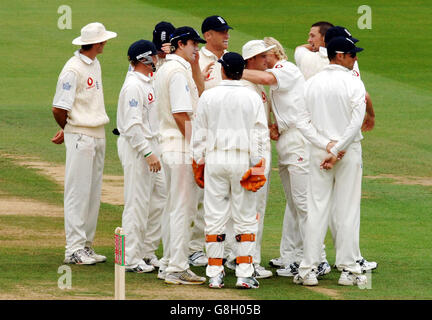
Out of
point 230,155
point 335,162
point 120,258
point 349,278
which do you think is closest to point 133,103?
point 230,155

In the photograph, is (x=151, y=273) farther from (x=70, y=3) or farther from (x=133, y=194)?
(x=70, y=3)

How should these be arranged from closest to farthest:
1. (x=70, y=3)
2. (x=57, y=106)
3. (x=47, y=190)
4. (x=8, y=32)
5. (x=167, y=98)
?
(x=167, y=98)
(x=57, y=106)
(x=47, y=190)
(x=8, y=32)
(x=70, y=3)

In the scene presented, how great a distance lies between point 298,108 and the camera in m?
10.8

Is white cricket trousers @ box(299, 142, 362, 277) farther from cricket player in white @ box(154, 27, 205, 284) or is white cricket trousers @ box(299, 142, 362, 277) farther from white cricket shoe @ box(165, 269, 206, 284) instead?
cricket player in white @ box(154, 27, 205, 284)

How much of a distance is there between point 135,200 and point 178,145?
0.87m

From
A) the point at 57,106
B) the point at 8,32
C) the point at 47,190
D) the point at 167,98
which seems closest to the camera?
the point at 167,98

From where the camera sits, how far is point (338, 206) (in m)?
10.0

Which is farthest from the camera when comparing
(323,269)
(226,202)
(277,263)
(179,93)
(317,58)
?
(317,58)

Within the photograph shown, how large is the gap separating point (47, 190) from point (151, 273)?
4739 millimetres

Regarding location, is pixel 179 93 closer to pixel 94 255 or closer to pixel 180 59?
pixel 180 59

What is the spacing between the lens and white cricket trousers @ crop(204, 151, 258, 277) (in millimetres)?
9742

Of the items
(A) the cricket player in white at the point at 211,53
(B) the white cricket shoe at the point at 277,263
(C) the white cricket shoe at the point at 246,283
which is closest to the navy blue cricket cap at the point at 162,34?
(A) the cricket player in white at the point at 211,53

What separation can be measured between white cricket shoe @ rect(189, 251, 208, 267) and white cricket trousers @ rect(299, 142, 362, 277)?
1434mm

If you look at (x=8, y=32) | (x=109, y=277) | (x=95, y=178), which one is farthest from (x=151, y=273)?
(x=8, y=32)
